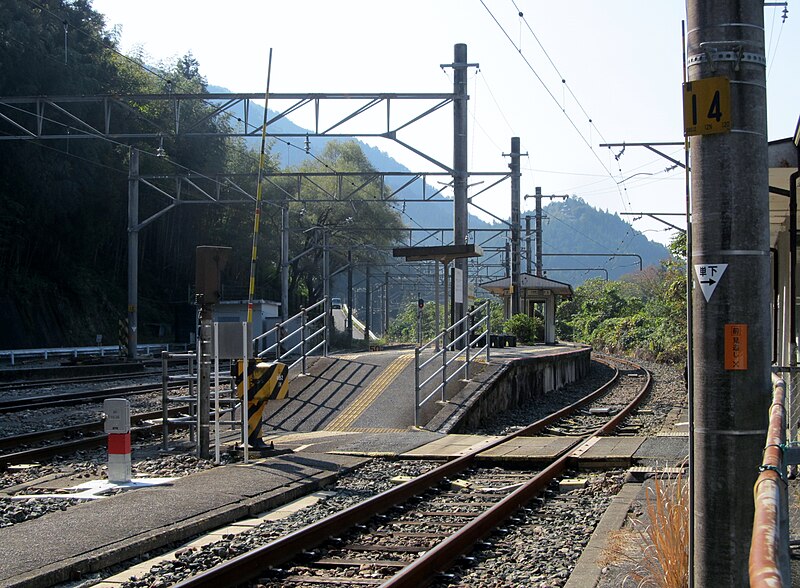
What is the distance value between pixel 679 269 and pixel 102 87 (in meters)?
30.1

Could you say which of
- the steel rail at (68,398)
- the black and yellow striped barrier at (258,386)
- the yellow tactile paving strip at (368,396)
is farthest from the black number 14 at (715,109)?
the steel rail at (68,398)

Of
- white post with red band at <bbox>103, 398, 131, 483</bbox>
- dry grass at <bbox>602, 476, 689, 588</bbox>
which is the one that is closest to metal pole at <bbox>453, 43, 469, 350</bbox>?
white post with red band at <bbox>103, 398, 131, 483</bbox>

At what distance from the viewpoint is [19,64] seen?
4266 cm

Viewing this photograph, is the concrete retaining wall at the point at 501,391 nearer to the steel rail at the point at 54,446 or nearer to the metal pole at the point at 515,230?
the steel rail at the point at 54,446

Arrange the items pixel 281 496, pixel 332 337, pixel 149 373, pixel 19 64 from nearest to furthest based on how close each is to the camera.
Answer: pixel 281 496 < pixel 149 373 < pixel 19 64 < pixel 332 337

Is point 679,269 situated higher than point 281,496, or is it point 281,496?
point 679,269

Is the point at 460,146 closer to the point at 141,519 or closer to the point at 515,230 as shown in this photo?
the point at 515,230

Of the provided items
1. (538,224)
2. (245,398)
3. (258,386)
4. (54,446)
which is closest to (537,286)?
(538,224)

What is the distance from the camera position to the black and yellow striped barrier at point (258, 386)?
1237 centimetres

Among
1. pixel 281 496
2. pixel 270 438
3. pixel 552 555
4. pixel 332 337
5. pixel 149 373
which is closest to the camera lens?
pixel 552 555

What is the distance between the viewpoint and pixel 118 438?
10180mm

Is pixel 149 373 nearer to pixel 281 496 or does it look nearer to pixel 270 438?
pixel 270 438

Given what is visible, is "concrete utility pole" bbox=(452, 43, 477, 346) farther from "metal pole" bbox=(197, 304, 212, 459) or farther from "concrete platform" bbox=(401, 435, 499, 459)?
"metal pole" bbox=(197, 304, 212, 459)

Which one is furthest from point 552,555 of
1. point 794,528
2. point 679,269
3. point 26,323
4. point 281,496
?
point 679,269
